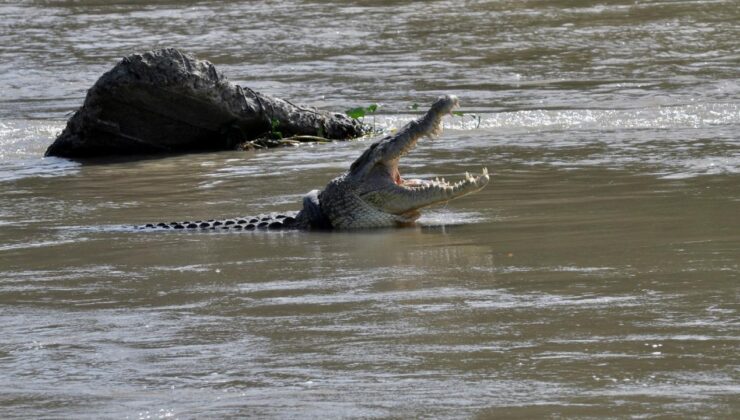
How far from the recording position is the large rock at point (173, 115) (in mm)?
10906

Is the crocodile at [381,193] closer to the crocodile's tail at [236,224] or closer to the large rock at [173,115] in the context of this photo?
the crocodile's tail at [236,224]

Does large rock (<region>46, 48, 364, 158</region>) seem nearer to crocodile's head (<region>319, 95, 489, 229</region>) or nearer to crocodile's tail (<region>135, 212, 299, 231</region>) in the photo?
crocodile's head (<region>319, 95, 489, 229</region>)

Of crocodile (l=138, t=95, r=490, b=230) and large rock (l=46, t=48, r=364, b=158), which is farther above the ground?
large rock (l=46, t=48, r=364, b=158)

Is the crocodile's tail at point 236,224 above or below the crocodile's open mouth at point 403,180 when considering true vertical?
below

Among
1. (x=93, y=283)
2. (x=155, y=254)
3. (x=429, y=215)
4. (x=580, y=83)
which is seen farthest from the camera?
(x=580, y=83)

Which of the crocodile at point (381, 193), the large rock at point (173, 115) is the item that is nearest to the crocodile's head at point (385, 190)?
the crocodile at point (381, 193)

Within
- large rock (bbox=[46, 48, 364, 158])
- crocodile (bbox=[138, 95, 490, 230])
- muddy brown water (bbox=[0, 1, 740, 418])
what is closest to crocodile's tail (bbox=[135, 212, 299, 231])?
crocodile (bbox=[138, 95, 490, 230])

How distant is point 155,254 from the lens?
6.54 metres

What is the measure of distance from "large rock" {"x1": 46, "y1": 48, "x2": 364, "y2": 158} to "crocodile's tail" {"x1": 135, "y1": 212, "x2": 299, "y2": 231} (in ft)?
12.1

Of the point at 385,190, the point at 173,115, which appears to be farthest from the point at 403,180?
the point at 173,115

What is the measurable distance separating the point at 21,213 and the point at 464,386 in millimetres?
4901

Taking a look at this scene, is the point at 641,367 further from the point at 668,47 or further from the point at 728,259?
the point at 668,47

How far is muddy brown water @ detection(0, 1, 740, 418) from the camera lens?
3982 millimetres

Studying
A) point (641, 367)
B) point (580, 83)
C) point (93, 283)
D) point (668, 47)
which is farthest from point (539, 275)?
point (668, 47)
